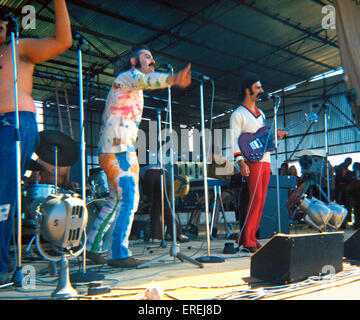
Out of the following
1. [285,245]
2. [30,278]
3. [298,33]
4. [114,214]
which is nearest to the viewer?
[285,245]

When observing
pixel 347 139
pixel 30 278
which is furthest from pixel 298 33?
pixel 30 278

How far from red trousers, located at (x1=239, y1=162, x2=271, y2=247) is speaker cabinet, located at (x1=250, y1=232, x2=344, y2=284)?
1.23 meters

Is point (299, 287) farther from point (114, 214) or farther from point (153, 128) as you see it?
point (153, 128)

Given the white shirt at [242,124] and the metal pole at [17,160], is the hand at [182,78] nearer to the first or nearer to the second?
the metal pole at [17,160]

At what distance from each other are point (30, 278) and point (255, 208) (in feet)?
7.05

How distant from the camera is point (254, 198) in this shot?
3459 millimetres

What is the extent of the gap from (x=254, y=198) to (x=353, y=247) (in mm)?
978

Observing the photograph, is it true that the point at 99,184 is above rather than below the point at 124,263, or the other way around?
above

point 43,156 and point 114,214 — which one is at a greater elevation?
point 43,156

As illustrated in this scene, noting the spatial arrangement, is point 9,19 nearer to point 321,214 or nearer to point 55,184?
point 55,184

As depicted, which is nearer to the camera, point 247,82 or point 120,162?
point 120,162

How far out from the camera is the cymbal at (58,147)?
3.53 m

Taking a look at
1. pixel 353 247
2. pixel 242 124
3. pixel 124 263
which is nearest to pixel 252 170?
pixel 242 124

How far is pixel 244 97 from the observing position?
3803mm
